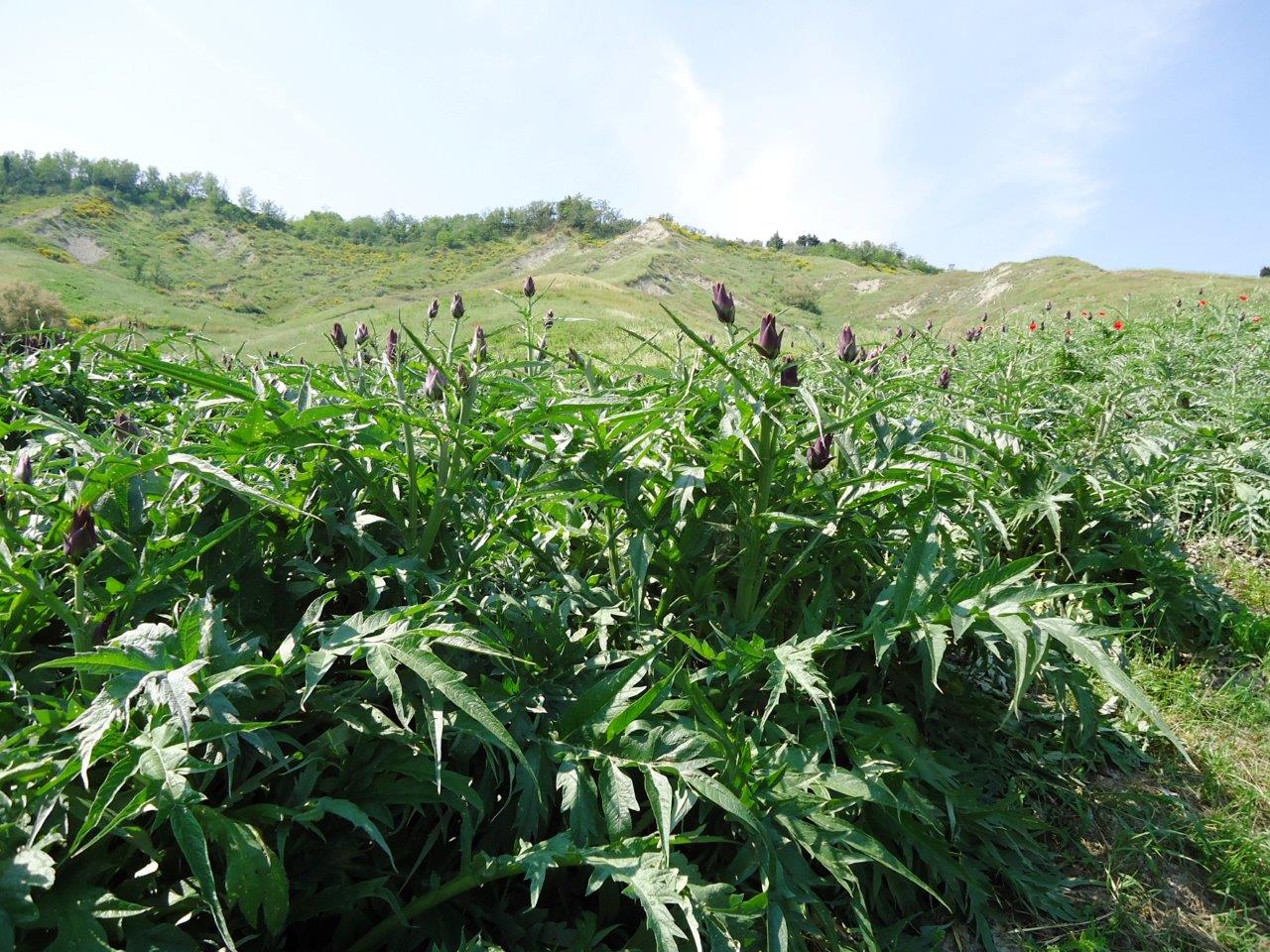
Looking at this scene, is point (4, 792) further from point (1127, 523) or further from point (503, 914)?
point (1127, 523)

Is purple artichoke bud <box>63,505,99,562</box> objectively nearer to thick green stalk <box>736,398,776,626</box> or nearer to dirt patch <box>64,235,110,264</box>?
thick green stalk <box>736,398,776,626</box>

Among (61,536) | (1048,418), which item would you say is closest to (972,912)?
(61,536)

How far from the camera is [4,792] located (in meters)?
1.00

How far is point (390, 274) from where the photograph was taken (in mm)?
70125

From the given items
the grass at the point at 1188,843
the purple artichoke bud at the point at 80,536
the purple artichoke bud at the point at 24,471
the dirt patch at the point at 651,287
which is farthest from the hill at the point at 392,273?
the purple artichoke bud at the point at 80,536

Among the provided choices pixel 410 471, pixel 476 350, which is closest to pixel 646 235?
pixel 476 350

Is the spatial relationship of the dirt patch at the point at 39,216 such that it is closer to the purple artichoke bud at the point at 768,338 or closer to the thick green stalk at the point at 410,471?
the thick green stalk at the point at 410,471

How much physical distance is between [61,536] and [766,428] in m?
1.42

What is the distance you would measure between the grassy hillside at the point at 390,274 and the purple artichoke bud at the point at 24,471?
24.3m

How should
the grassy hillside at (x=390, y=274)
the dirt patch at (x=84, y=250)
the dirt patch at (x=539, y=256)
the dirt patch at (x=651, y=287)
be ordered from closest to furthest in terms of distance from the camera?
1. the grassy hillside at (x=390, y=274)
2. the dirt patch at (x=651, y=287)
3. the dirt patch at (x=84, y=250)
4. the dirt patch at (x=539, y=256)

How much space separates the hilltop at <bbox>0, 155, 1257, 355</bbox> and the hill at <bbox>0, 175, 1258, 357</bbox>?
21cm

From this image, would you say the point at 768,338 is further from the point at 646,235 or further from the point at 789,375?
the point at 646,235

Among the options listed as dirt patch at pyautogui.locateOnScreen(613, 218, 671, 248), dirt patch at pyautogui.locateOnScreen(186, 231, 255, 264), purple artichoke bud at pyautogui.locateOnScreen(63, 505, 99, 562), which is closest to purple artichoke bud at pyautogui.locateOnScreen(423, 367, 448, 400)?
purple artichoke bud at pyautogui.locateOnScreen(63, 505, 99, 562)

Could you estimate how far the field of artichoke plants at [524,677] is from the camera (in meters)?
1.09
